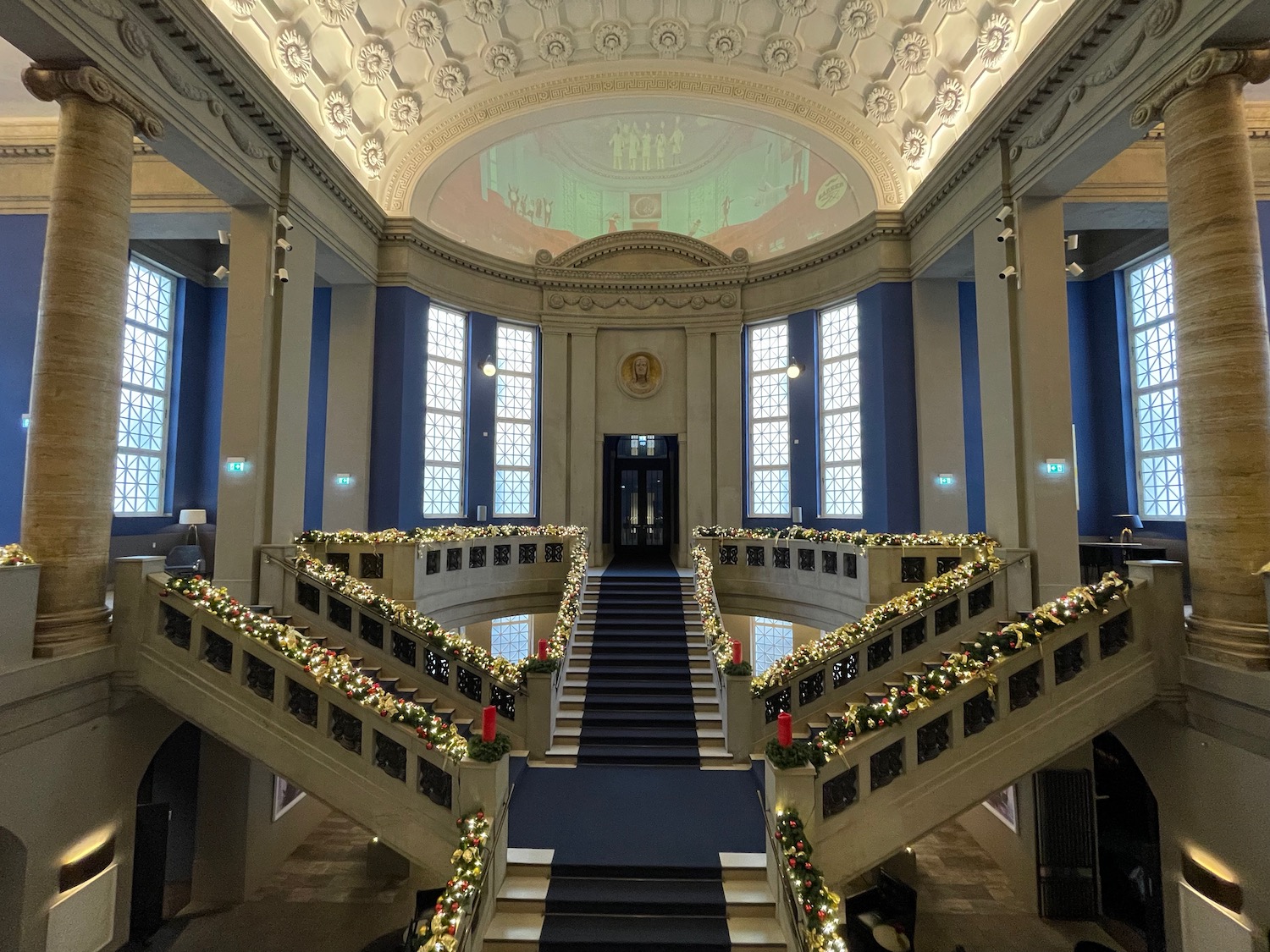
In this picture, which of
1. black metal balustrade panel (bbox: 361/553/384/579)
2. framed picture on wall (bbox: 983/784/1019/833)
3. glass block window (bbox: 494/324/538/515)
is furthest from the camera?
glass block window (bbox: 494/324/538/515)

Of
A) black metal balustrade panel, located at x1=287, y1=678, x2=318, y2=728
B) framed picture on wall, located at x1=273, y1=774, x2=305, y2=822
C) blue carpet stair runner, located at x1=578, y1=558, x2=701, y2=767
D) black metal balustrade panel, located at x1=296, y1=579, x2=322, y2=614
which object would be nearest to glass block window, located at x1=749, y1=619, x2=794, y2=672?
blue carpet stair runner, located at x1=578, y1=558, x2=701, y2=767

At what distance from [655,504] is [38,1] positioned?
15.5 metres

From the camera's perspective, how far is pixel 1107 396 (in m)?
14.8

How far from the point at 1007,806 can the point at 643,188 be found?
17445 millimetres

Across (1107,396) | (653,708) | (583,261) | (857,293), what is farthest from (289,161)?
(1107,396)

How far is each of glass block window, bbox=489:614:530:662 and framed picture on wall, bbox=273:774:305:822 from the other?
498 cm

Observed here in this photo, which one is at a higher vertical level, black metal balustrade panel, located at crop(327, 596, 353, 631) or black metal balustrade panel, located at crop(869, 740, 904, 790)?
black metal balustrade panel, located at crop(327, 596, 353, 631)

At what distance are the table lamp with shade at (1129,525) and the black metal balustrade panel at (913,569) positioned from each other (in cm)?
531

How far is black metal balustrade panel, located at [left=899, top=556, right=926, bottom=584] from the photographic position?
36.0ft

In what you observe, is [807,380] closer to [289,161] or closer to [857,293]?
[857,293]

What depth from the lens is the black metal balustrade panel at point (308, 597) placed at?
10227 mm

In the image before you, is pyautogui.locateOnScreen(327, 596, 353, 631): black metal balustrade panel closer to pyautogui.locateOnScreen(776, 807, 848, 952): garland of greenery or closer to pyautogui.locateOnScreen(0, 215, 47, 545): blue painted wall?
pyautogui.locateOnScreen(0, 215, 47, 545): blue painted wall

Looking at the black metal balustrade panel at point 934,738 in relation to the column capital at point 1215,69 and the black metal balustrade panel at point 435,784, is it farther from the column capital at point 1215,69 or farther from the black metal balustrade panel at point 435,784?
the column capital at point 1215,69

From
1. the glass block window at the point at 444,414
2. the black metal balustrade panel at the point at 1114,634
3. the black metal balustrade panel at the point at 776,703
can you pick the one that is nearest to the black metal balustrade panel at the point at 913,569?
the black metal balustrade panel at the point at 776,703
